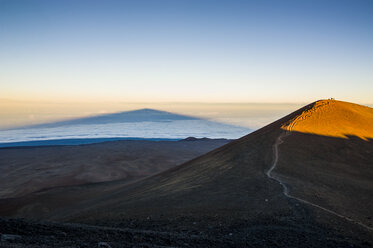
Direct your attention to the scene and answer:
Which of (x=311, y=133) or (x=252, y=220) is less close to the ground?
(x=311, y=133)

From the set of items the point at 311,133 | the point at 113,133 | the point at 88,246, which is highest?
the point at 311,133

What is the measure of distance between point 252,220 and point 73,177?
25.5m

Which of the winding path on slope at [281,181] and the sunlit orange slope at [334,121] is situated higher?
the sunlit orange slope at [334,121]

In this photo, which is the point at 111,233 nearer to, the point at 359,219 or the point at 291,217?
the point at 291,217

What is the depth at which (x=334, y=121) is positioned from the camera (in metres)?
18.7

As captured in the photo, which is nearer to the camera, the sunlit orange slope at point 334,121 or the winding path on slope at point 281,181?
the winding path on slope at point 281,181

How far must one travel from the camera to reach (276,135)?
17.6 metres

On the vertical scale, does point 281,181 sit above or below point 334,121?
below

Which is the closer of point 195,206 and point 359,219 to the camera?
point 359,219

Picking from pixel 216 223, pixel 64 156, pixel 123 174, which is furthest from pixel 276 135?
pixel 64 156

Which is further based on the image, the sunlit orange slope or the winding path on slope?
the sunlit orange slope

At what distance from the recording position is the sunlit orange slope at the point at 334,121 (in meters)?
17.5

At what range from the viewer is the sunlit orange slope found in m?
17.5

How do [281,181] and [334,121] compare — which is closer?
[281,181]
